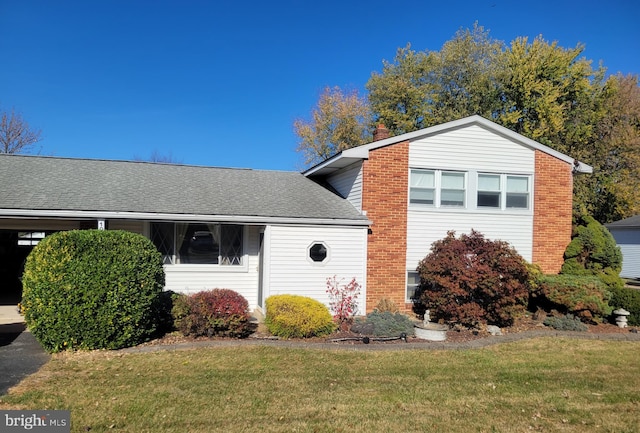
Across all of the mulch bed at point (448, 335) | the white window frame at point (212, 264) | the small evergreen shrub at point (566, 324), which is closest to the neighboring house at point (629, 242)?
the mulch bed at point (448, 335)

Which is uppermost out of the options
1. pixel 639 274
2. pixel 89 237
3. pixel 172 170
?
pixel 172 170

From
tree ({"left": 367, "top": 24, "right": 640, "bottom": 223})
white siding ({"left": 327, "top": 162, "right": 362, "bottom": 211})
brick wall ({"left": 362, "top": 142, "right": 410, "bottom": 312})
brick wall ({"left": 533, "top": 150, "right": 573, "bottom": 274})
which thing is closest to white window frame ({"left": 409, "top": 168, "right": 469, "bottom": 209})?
brick wall ({"left": 362, "top": 142, "right": 410, "bottom": 312})

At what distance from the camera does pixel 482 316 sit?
10898mm

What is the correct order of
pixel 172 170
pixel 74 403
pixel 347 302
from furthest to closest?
pixel 172 170, pixel 347 302, pixel 74 403

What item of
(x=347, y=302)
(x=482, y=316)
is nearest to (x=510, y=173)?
(x=482, y=316)

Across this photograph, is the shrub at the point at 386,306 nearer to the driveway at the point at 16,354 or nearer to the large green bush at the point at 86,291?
the large green bush at the point at 86,291

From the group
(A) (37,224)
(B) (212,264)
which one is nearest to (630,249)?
(B) (212,264)

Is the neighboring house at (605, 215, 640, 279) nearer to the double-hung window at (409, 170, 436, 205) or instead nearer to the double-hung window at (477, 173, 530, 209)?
the double-hung window at (477, 173, 530, 209)

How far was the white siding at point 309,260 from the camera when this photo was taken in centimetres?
1150

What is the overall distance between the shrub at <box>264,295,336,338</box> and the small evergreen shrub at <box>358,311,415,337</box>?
0.91 metres

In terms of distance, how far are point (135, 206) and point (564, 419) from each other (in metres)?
9.33

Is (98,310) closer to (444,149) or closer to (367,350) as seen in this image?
(367,350)

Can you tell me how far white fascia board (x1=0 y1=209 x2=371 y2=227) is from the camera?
32.4 ft

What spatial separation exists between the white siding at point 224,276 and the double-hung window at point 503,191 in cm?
639
